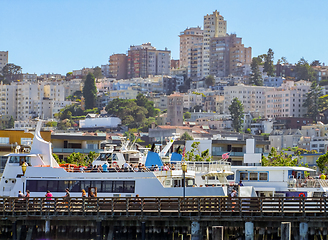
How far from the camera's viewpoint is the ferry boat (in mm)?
39250

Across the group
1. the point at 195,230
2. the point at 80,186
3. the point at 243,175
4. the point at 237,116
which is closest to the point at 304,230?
the point at 195,230

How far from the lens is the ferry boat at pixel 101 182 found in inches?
1545

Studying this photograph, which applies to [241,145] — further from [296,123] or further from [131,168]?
[296,123]

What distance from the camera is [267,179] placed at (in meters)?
49.2

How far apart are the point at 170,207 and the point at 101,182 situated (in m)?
7.60

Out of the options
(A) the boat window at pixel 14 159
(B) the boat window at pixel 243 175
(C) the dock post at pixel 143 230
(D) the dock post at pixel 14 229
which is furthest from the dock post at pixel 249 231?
(B) the boat window at pixel 243 175

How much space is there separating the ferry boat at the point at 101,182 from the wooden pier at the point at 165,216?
4.85 m

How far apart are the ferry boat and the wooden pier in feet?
15.9

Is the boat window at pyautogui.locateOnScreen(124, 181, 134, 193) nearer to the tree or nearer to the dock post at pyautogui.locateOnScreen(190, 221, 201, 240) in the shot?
the dock post at pyautogui.locateOnScreen(190, 221, 201, 240)

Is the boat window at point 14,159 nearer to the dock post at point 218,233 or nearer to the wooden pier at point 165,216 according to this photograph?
the wooden pier at point 165,216

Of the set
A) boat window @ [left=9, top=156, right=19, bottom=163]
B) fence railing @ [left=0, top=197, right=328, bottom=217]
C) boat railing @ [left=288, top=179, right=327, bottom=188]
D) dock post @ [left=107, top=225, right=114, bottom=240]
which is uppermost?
boat window @ [left=9, top=156, right=19, bottom=163]

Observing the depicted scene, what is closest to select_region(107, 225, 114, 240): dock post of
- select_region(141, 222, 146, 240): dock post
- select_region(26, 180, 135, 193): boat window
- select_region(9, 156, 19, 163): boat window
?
select_region(141, 222, 146, 240): dock post

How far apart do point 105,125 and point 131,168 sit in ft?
500

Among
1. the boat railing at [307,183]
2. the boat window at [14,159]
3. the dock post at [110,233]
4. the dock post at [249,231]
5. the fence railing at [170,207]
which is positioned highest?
the boat window at [14,159]
